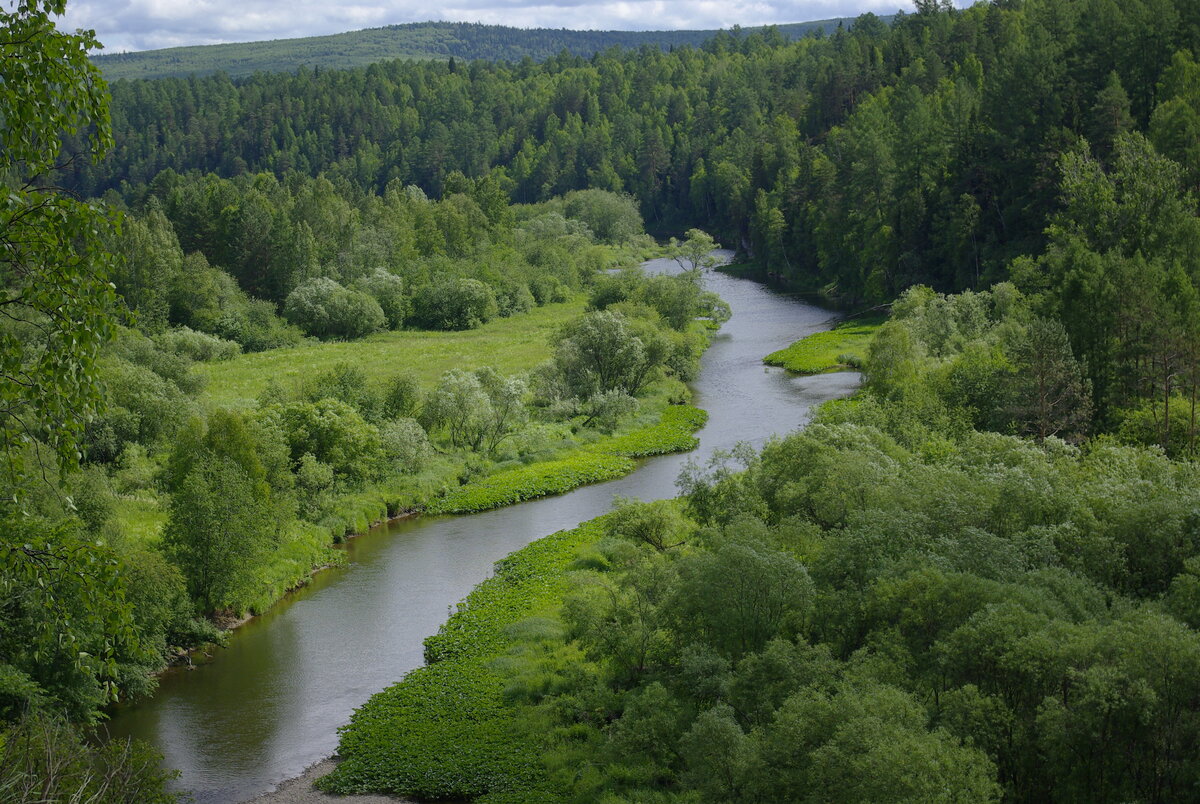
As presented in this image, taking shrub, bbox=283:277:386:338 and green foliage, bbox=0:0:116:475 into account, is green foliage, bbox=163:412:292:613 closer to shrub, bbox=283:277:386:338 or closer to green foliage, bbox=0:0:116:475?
green foliage, bbox=0:0:116:475

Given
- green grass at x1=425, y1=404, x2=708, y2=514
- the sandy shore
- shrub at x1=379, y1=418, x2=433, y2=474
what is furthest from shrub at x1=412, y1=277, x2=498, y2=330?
the sandy shore

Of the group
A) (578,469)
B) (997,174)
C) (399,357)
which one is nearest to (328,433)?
(578,469)

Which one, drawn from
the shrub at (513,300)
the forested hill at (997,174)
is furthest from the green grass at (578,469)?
the shrub at (513,300)

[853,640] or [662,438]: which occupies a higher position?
[853,640]

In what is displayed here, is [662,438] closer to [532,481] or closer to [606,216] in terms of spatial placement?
[532,481]

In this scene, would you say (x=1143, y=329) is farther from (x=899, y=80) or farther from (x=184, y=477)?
(x=899, y=80)

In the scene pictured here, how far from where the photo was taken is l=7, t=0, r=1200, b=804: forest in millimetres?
17562

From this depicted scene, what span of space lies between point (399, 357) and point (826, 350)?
32.8m

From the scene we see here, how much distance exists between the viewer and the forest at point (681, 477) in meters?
17.6

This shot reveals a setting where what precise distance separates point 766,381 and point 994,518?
46216 millimetres

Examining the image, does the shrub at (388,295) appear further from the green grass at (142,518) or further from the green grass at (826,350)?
the green grass at (142,518)

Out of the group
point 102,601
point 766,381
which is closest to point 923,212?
point 766,381

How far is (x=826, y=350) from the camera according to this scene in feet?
268

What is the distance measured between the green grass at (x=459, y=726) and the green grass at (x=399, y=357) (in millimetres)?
29240
